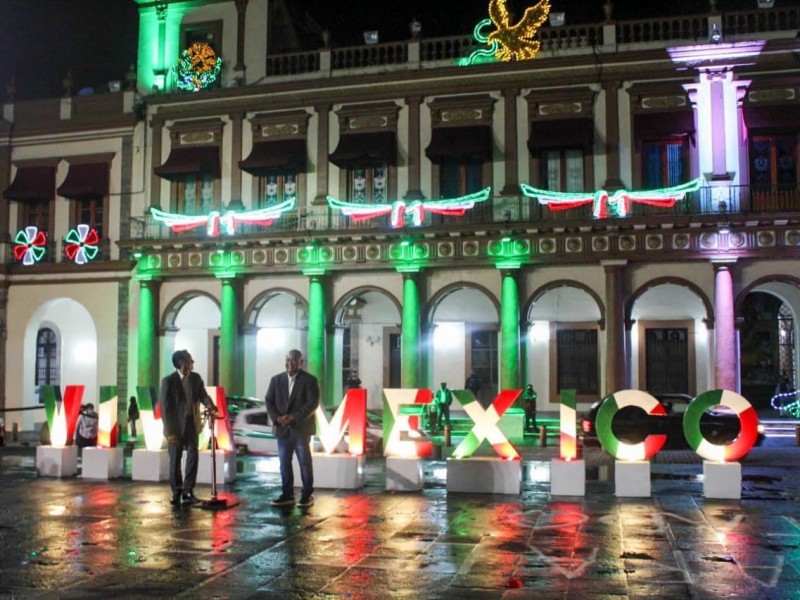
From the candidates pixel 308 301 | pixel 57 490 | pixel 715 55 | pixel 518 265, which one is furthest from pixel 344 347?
pixel 57 490

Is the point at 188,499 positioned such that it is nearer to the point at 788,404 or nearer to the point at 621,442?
the point at 621,442

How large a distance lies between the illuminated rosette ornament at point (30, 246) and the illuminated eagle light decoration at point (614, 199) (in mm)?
16402

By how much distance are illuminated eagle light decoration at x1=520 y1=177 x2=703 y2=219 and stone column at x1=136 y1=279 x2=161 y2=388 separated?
12.4m

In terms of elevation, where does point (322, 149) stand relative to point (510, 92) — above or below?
below

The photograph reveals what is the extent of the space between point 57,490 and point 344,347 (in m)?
18.0

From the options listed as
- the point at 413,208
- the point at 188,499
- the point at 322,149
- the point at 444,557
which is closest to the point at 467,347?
the point at 413,208

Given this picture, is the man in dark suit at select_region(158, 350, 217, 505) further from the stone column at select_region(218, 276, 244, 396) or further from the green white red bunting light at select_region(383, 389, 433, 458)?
the stone column at select_region(218, 276, 244, 396)

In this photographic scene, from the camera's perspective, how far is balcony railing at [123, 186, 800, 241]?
2364 cm

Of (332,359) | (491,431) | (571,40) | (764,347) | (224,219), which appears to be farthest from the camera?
(764,347)

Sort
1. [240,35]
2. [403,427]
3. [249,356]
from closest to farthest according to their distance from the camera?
1. [403,427]
2. [249,356]
3. [240,35]

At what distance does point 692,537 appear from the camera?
359 inches

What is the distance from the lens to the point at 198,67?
1119 inches

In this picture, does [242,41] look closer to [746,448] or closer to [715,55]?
[715,55]

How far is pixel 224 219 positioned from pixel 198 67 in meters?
5.27
